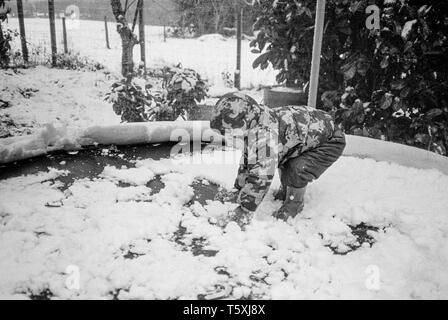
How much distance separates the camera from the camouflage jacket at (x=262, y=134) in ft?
6.00

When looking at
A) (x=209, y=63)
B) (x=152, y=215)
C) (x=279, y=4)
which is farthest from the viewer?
(x=209, y=63)

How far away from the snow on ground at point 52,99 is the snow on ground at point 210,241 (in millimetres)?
2528

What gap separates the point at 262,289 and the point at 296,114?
97cm

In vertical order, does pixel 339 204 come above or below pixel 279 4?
below

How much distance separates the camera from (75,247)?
1698 millimetres

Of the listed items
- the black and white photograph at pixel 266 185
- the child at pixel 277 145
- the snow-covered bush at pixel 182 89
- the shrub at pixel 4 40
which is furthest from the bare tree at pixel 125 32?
the child at pixel 277 145

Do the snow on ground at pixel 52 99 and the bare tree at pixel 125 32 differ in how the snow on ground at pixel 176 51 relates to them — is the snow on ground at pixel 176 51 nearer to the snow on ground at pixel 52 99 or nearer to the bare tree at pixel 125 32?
the snow on ground at pixel 52 99

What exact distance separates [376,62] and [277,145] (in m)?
2.02

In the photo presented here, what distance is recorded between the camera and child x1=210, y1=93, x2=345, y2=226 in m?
1.84

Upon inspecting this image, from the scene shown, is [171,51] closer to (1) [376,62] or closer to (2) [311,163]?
(1) [376,62]

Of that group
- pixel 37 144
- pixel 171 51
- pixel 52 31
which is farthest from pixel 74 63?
pixel 37 144

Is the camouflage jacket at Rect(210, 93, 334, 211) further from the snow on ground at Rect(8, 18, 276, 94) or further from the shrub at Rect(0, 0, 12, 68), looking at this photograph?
the shrub at Rect(0, 0, 12, 68)

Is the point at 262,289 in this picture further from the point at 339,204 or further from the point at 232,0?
the point at 232,0
